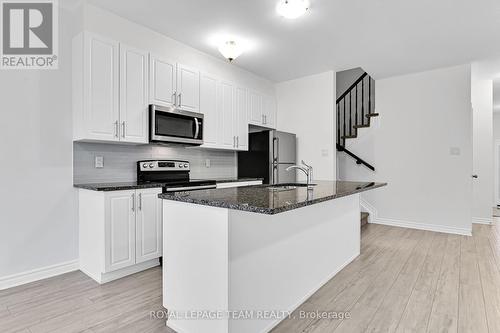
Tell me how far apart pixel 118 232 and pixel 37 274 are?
33.6 inches

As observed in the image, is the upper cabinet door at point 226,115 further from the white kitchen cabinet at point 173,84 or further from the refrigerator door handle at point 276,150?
the refrigerator door handle at point 276,150

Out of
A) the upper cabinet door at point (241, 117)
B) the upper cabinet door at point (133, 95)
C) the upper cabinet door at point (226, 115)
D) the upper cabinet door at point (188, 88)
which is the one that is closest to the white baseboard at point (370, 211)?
the upper cabinet door at point (241, 117)

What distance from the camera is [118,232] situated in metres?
2.50

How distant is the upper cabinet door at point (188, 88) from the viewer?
334cm

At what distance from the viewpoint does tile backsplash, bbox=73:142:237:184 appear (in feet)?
9.24

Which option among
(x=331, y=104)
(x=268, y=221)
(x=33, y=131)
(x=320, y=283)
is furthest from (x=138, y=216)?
(x=331, y=104)

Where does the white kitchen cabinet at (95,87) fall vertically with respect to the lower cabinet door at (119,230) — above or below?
above

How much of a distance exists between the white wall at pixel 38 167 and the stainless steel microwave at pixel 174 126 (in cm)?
81

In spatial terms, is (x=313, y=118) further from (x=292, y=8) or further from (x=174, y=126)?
(x=174, y=126)

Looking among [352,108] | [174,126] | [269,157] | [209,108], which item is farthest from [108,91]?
[352,108]

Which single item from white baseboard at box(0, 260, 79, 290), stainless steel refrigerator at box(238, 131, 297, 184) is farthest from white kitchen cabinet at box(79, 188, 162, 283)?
stainless steel refrigerator at box(238, 131, 297, 184)

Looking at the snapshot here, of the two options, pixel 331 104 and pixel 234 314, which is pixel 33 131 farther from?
pixel 331 104

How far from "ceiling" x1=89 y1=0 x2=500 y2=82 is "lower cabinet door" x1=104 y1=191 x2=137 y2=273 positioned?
1876 mm

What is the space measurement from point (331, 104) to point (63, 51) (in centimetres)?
358
